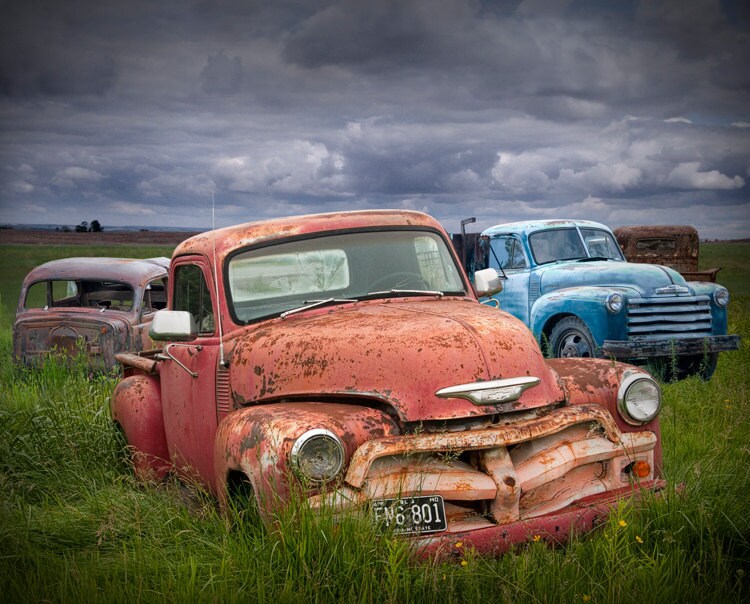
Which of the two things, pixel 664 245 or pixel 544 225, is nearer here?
pixel 544 225

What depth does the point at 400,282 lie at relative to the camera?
4.78m

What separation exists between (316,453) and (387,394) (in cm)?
50

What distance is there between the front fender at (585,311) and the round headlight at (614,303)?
1.8 inches

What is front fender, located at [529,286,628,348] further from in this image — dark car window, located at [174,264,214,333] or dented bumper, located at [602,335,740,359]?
dark car window, located at [174,264,214,333]

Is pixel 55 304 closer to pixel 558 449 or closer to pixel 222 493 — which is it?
pixel 222 493

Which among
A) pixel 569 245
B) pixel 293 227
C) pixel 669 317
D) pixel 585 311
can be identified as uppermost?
pixel 293 227

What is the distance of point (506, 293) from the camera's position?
11.3 m

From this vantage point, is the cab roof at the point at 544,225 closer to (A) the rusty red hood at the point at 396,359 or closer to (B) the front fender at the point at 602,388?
(B) the front fender at the point at 602,388

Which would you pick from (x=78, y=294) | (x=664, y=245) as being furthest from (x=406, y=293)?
(x=664, y=245)

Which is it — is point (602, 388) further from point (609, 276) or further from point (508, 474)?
point (609, 276)

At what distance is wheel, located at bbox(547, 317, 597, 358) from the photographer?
30.7 feet

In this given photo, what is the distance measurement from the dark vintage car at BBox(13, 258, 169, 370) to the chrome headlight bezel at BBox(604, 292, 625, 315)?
5515 millimetres

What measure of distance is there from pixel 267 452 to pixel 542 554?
4.07ft

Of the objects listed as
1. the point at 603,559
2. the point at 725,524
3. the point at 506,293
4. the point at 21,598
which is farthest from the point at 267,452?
the point at 506,293
